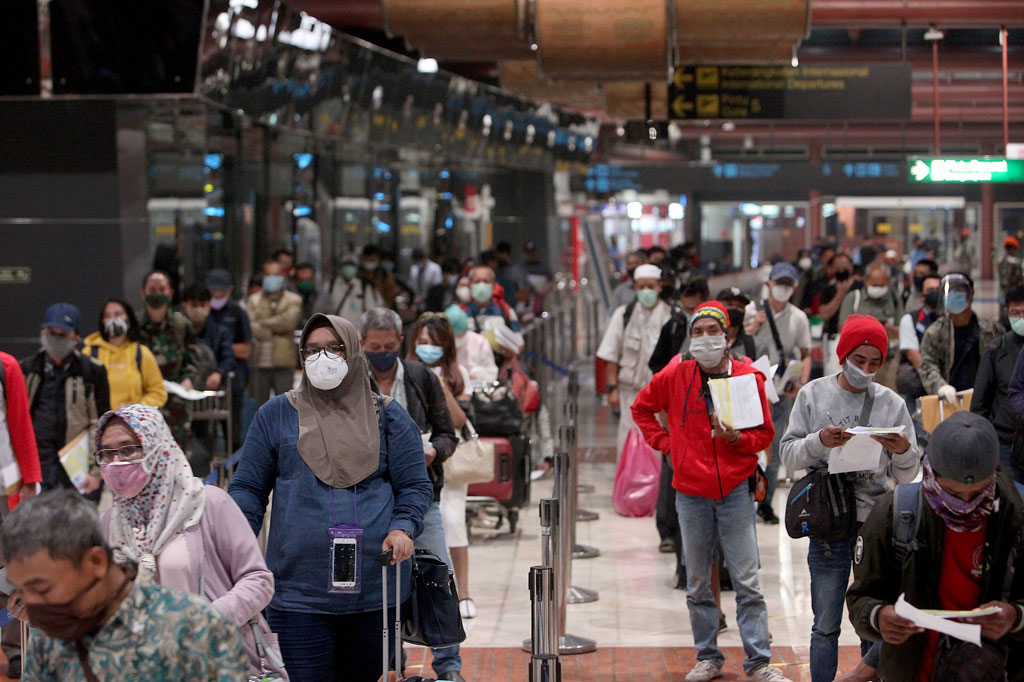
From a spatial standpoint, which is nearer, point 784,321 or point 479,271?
point 784,321

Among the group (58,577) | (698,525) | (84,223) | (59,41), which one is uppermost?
(59,41)

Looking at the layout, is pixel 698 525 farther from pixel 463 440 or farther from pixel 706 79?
pixel 706 79

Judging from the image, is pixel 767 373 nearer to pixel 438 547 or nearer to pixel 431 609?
pixel 438 547

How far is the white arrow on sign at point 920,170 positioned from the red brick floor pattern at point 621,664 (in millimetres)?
9675

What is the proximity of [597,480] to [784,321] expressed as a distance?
3.15m

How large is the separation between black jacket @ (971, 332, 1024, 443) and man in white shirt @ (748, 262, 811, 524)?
251 centimetres

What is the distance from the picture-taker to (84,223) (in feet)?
40.7

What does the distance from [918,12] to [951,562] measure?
537 inches

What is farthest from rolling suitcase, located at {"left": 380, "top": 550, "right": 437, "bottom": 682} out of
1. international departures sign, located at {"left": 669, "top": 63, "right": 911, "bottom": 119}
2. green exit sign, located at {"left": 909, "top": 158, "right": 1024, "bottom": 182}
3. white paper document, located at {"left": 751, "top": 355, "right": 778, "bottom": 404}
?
green exit sign, located at {"left": 909, "top": 158, "right": 1024, "bottom": 182}

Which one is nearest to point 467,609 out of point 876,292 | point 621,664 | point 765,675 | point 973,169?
point 621,664

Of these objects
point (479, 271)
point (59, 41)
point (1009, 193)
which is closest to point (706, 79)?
point (479, 271)

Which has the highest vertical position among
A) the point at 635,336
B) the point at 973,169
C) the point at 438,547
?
the point at 973,169

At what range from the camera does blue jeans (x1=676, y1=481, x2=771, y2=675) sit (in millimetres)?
6512

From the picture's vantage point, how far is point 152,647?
9.47 feet
